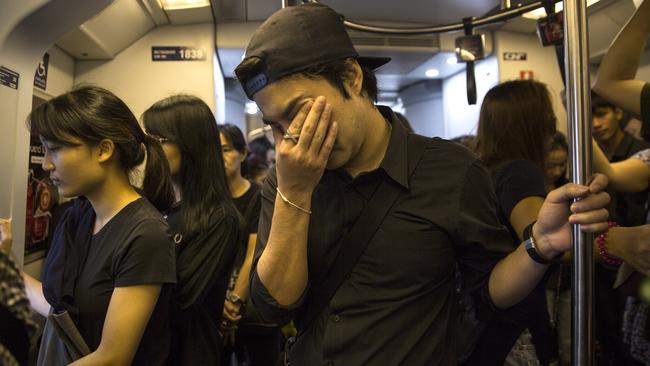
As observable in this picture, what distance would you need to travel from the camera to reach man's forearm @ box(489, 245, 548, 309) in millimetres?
904

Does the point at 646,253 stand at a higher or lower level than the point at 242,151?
lower

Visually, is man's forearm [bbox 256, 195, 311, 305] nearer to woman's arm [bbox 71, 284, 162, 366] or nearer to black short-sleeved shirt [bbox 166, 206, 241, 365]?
woman's arm [bbox 71, 284, 162, 366]

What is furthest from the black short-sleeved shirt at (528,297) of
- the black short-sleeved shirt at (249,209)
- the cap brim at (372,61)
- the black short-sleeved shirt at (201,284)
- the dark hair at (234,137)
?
the dark hair at (234,137)

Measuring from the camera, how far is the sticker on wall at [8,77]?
4.53 ft

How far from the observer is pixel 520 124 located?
1.63 metres

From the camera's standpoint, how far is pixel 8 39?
138cm

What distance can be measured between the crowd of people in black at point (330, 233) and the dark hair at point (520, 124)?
3.6 inches

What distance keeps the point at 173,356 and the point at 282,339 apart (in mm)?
1314

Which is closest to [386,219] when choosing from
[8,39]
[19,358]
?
[19,358]

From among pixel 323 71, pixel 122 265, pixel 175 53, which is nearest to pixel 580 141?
pixel 323 71

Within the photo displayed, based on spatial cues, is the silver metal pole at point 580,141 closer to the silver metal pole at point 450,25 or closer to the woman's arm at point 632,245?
the woman's arm at point 632,245

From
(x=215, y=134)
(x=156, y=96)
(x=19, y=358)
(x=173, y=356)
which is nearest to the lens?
(x=19, y=358)

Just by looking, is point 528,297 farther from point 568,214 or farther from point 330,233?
point 330,233

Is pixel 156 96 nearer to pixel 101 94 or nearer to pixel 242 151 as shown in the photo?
pixel 242 151
